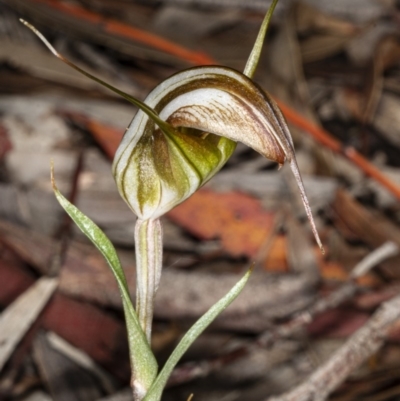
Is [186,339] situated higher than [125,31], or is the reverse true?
[125,31]

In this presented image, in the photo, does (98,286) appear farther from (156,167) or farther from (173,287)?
(156,167)

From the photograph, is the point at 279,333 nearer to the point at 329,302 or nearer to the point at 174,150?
the point at 329,302

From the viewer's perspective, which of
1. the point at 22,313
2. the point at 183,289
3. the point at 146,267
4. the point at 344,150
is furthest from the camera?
the point at 344,150

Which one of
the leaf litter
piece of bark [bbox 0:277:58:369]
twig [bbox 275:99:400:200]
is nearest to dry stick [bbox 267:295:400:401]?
the leaf litter

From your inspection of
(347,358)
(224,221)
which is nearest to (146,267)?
(347,358)

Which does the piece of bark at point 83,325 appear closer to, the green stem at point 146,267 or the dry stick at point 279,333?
the dry stick at point 279,333

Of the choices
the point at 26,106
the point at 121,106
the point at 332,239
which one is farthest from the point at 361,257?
the point at 26,106
